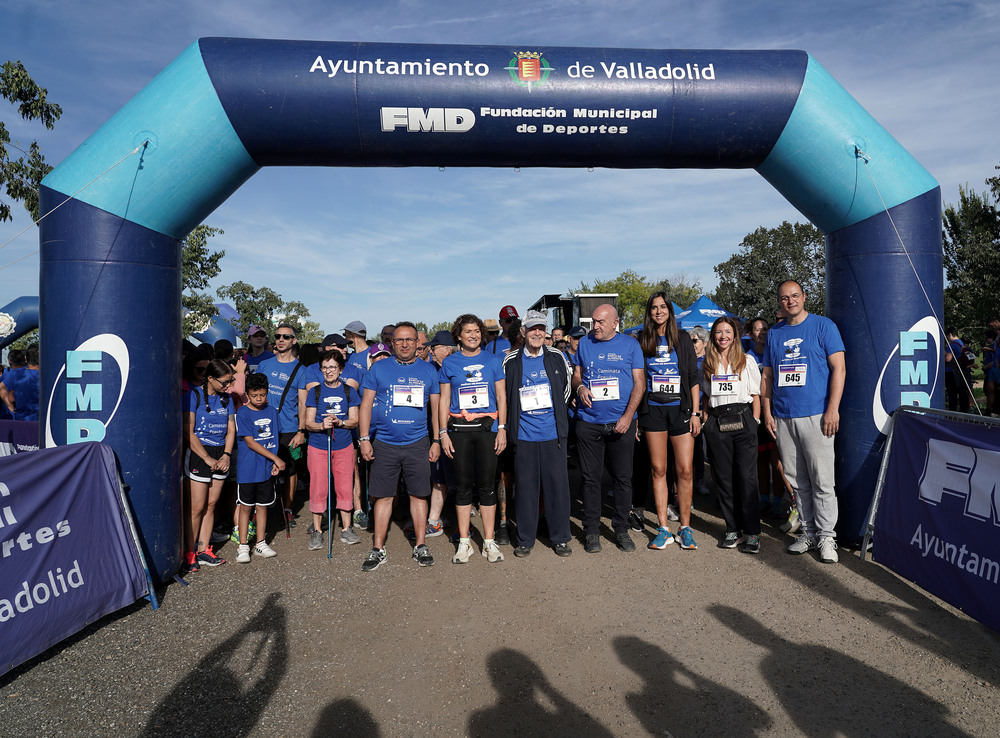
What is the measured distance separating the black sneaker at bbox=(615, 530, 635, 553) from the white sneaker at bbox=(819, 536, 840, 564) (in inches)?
57.4

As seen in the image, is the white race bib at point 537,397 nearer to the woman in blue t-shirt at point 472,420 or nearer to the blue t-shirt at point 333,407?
the woman in blue t-shirt at point 472,420

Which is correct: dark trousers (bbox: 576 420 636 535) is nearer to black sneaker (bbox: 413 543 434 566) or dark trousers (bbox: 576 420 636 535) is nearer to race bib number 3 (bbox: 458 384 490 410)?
race bib number 3 (bbox: 458 384 490 410)

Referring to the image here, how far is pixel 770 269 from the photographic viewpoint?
4081cm

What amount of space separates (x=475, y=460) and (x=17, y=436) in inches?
191

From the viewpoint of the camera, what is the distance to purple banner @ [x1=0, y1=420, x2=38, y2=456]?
19.5ft

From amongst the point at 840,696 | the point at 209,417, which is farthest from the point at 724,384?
the point at 209,417

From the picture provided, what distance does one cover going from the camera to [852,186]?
474cm

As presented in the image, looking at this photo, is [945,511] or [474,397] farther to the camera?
[474,397]

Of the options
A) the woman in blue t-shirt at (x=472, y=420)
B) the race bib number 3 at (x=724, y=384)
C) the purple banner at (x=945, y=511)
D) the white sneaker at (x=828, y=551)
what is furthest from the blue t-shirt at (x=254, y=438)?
the purple banner at (x=945, y=511)

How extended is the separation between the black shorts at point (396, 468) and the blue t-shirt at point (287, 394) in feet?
4.37

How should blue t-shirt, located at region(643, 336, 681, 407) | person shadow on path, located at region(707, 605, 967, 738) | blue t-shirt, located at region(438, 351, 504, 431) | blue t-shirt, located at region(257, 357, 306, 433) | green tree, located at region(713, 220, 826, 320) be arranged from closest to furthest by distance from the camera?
person shadow on path, located at region(707, 605, 967, 738), blue t-shirt, located at region(438, 351, 504, 431), blue t-shirt, located at region(643, 336, 681, 407), blue t-shirt, located at region(257, 357, 306, 433), green tree, located at region(713, 220, 826, 320)

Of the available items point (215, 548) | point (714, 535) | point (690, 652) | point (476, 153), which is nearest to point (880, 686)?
point (690, 652)

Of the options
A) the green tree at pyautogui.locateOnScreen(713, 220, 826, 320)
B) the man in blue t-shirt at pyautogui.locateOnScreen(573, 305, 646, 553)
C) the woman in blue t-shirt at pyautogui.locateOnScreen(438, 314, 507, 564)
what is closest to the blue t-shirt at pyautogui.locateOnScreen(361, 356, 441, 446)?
the woman in blue t-shirt at pyautogui.locateOnScreen(438, 314, 507, 564)

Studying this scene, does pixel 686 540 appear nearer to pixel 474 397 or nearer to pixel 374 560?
pixel 474 397
